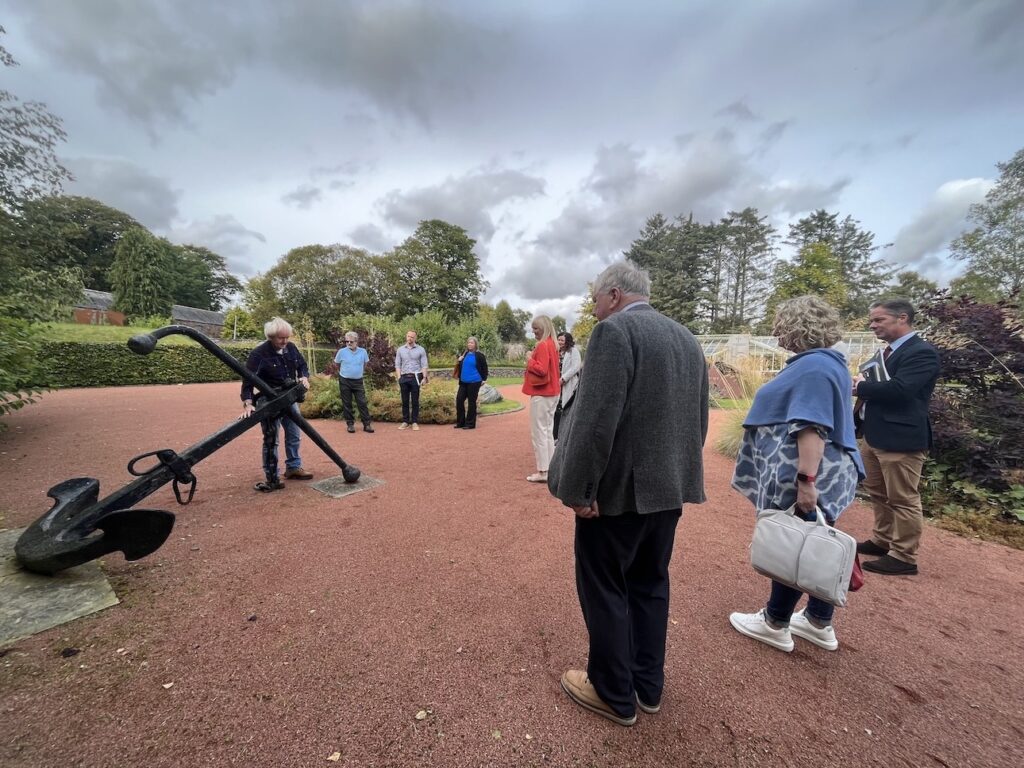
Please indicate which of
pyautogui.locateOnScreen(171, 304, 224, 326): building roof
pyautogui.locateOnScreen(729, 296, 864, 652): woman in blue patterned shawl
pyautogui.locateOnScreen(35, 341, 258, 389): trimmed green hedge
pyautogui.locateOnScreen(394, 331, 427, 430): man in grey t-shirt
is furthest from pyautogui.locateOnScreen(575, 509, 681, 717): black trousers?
pyautogui.locateOnScreen(171, 304, 224, 326): building roof

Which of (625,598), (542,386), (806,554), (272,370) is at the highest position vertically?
(272,370)

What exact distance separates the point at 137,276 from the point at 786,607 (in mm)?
57091

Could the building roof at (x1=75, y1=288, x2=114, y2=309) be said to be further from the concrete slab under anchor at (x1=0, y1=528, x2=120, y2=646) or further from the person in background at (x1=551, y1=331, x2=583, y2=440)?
the person in background at (x1=551, y1=331, x2=583, y2=440)

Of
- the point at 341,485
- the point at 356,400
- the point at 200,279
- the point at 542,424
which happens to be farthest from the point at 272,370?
the point at 200,279

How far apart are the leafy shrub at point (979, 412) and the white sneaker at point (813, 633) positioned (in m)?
3.51

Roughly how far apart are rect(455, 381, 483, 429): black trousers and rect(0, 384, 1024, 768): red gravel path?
14.9 ft

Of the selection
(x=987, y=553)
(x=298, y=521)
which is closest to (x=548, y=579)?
(x=298, y=521)

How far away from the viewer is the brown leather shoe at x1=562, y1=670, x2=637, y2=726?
1770 millimetres

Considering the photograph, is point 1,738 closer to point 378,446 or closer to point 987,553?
point 378,446

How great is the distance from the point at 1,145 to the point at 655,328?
35.2 feet

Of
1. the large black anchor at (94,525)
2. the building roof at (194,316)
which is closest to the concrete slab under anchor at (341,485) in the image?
the large black anchor at (94,525)

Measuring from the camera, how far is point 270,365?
4.39m

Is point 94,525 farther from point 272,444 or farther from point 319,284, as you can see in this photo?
point 319,284

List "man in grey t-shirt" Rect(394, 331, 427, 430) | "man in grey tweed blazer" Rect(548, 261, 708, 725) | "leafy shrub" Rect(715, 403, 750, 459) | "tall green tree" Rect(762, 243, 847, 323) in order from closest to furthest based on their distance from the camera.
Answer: "man in grey tweed blazer" Rect(548, 261, 708, 725), "leafy shrub" Rect(715, 403, 750, 459), "man in grey t-shirt" Rect(394, 331, 427, 430), "tall green tree" Rect(762, 243, 847, 323)
